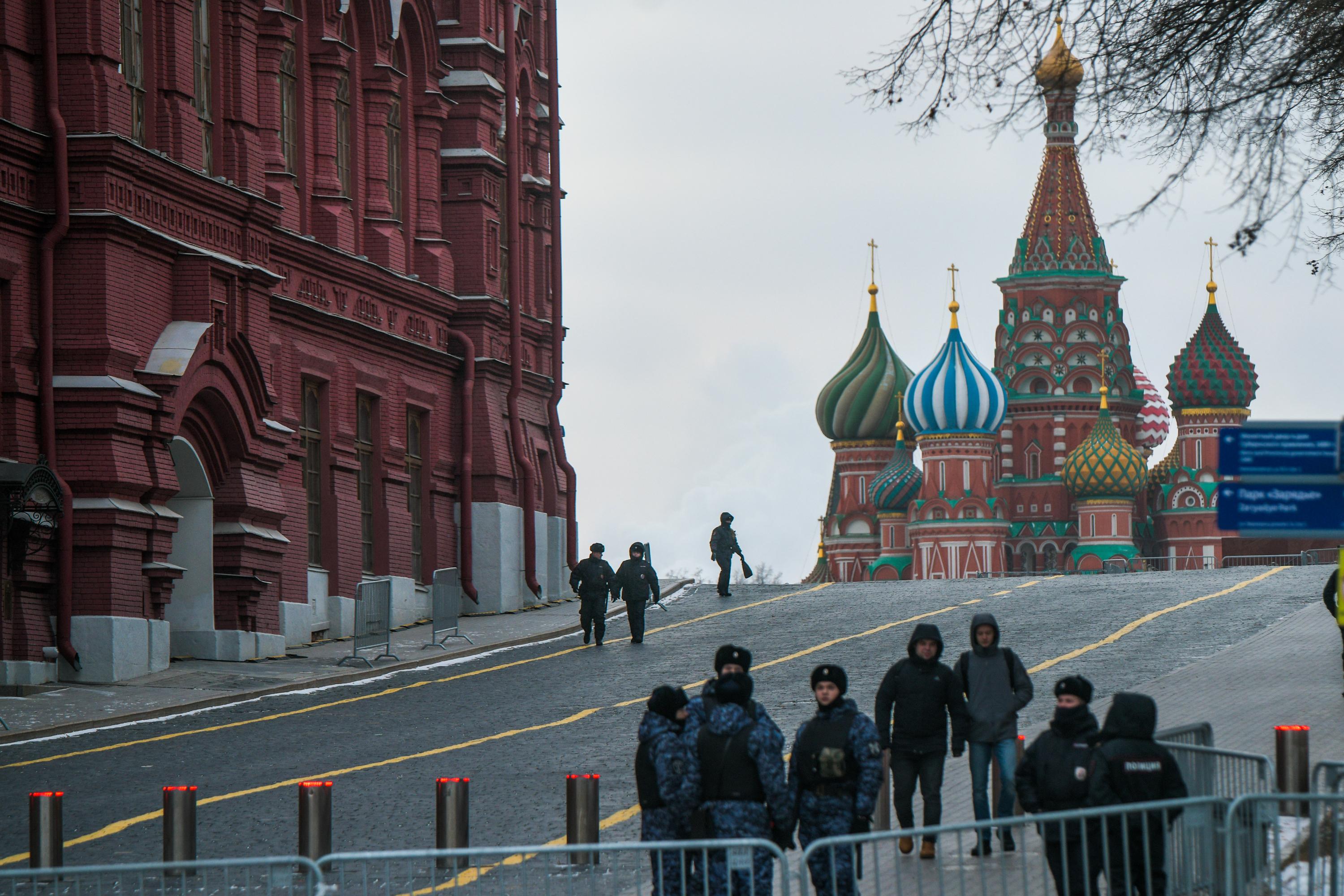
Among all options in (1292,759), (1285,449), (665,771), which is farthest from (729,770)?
(1292,759)

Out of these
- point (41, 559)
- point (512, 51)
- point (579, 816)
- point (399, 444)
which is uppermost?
point (512, 51)

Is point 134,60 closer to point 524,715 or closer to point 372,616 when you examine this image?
point 372,616

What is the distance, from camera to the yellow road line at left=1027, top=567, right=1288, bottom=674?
83.6 ft

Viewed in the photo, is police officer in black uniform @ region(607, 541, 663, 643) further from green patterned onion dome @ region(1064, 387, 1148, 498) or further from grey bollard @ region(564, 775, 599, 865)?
green patterned onion dome @ region(1064, 387, 1148, 498)

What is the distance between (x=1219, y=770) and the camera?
1230 cm

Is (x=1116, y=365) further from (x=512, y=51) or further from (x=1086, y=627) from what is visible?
(x=1086, y=627)

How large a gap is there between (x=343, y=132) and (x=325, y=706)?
15134mm

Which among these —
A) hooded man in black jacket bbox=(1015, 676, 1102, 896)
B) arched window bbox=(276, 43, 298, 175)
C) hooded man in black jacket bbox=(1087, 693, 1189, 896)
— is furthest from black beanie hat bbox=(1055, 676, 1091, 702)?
arched window bbox=(276, 43, 298, 175)

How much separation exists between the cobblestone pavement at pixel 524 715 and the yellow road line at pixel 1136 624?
126 mm

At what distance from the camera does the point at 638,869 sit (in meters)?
9.41

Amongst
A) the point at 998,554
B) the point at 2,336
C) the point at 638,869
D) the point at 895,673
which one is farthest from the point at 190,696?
the point at 998,554

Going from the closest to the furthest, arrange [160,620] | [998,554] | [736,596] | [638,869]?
1. [638,869]
2. [160,620]
3. [736,596]
4. [998,554]

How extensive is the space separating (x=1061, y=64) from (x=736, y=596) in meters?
23.2

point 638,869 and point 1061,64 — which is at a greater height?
point 1061,64
